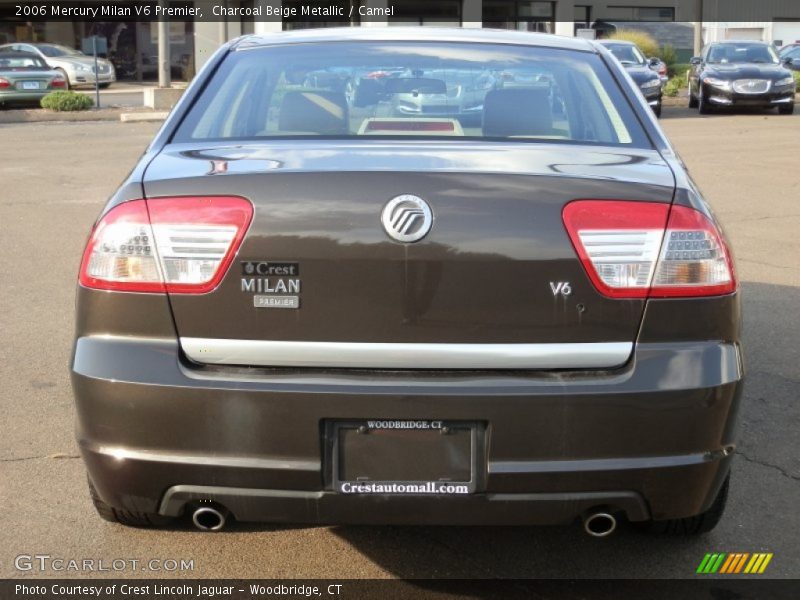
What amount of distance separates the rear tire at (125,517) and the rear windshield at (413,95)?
1161 mm

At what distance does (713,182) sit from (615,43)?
1266cm

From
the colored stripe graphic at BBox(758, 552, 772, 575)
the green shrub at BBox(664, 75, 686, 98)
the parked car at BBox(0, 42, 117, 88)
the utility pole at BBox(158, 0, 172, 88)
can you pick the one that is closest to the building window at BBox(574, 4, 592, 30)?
the green shrub at BBox(664, 75, 686, 98)

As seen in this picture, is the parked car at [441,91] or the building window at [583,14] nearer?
the parked car at [441,91]

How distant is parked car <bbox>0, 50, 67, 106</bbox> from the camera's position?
2333 centimetres

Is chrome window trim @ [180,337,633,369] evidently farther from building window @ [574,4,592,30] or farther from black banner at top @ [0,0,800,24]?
building window @ [574,4,592,30]

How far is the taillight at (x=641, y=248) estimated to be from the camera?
9.00 ft

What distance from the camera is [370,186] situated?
9.01 feet

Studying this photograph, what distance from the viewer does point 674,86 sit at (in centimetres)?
3028

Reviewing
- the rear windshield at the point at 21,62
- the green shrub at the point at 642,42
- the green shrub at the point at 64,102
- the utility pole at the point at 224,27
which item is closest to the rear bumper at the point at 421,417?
the green shrub at the point at 64,102

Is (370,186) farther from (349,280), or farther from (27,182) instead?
(27,182)

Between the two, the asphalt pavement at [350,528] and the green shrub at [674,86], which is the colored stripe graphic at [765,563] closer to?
the asphalt pavement at [350,528]

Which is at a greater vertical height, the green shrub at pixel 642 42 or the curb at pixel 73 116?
the green shrub at pixel 642 42

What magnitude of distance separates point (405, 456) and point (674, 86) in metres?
29.4

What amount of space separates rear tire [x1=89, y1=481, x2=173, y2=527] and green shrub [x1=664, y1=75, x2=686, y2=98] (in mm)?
27843
